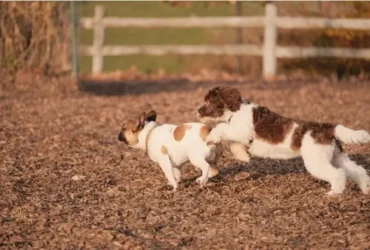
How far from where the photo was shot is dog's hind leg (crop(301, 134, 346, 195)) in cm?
799

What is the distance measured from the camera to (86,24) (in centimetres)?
2178

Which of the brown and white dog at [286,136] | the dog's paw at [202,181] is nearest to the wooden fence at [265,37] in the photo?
the brown and white dog at [286,136]

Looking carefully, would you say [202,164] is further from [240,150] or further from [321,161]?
[321,161]

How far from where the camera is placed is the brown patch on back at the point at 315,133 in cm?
801

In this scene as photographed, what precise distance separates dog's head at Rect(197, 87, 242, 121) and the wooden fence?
10667 mm

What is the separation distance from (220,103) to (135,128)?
3.12ft

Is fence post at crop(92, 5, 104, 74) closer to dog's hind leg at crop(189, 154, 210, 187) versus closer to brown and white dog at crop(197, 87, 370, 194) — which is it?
brown and white dog at crop(197, 87, 370, 194)

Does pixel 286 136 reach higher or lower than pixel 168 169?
higher

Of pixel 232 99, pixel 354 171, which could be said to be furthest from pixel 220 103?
pixel 354 171

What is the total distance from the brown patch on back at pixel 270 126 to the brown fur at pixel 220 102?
200 mm

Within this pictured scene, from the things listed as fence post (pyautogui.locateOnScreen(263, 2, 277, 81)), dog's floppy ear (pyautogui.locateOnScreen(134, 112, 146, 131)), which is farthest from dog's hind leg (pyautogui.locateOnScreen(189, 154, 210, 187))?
fence post (pyautogui.locateOnScreen(263, 2, 277, 81))

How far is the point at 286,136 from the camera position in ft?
26.8

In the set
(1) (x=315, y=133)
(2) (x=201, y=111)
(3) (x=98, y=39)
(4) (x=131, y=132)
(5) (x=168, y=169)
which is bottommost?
(5) (x=168, y=169)

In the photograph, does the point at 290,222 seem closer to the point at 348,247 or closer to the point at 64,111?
the point at 348,247
